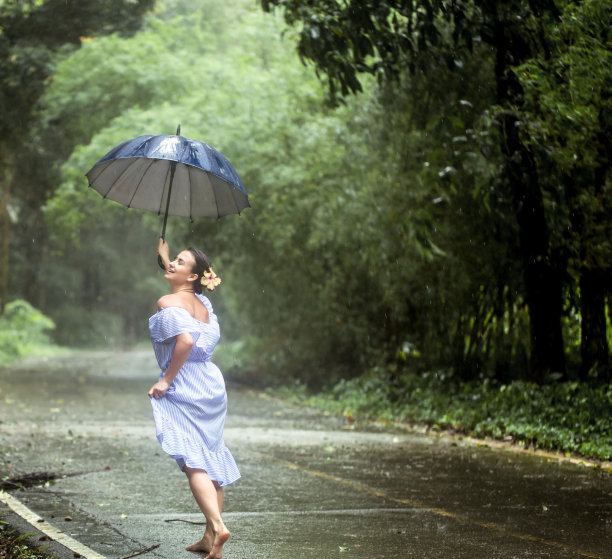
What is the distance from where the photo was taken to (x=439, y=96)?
50.8 ft

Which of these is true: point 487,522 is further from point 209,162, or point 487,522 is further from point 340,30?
point 340,30

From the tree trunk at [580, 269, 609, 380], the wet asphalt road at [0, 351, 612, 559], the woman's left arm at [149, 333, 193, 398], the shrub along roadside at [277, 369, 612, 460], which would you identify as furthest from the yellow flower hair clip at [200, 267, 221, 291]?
the tree trunk at [580, 269, 609, 380]

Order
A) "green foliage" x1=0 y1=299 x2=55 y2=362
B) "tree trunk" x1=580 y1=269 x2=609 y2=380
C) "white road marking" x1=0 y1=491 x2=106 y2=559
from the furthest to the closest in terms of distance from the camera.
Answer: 1. "green foliage" x1=0 y1=299 x2=55 y2=362
2. "tree trunk" x1=580 y1=269 x2=609 y2=380
3. "white road marking" x1=0 y1=491 x2=106 y2=559

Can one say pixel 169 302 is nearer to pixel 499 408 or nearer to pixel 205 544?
pixel 205 544

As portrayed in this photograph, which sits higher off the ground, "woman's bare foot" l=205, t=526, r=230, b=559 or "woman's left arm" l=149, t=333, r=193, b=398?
"woman's left arm" l=149, t=333, r=193, b=398

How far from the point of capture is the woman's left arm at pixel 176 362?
6.06 m

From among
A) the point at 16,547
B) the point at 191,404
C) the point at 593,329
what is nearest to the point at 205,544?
the point at 191,404

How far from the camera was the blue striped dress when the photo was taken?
6.10m

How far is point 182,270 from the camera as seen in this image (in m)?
6.39

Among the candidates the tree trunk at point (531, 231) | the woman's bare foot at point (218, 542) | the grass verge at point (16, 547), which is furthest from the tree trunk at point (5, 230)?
the woman's bare foot at point (218, 542)

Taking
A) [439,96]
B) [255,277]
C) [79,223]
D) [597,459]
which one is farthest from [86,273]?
[597,459]

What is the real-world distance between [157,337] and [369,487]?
147 inches

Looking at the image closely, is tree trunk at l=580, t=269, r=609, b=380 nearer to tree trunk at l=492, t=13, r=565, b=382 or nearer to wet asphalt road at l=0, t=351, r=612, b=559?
tree trunk at l=492, t=13, r=565, b=382

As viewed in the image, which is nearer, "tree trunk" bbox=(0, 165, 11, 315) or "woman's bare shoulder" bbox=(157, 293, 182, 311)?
"woman's bare shoulder" bbox=(157, 293, 182, 311)
